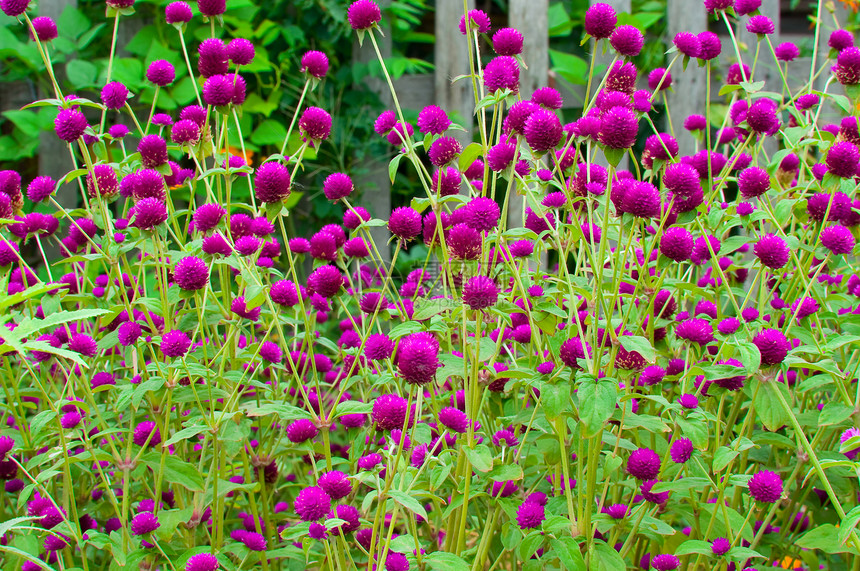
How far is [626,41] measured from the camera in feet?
4.90

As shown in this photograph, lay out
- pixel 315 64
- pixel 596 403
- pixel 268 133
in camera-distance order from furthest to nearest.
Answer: pixel 268 133 < pixel 315 64 < pixel 596 403

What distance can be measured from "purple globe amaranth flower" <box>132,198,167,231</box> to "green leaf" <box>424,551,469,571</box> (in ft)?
2.73

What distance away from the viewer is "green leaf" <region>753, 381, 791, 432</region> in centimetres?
125

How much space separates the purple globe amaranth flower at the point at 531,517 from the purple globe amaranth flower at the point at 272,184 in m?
0.75

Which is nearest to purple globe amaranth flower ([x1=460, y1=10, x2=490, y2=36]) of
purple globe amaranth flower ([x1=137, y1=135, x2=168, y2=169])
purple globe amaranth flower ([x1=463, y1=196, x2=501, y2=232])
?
purple globe amaranth flower ([x1=463, y1=196, x2=501, y2=232])

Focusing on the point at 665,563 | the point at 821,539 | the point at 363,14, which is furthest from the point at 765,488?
the point at 363,14

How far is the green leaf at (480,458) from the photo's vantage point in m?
1.17

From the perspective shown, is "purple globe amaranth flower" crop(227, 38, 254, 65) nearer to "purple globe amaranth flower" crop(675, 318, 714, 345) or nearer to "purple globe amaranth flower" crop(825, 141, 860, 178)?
"purple globe amaranth flower" crop(675, 318, 714, 345)

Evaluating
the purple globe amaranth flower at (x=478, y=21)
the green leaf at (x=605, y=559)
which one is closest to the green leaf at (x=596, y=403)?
the green leaf at (x=605, y=559)

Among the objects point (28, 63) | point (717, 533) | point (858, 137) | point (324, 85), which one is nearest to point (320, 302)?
point (717, 533)

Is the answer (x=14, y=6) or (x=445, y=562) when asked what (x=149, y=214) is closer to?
(x=14, y=6)

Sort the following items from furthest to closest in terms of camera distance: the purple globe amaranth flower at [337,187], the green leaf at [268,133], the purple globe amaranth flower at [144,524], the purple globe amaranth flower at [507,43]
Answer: the green leaf at [268,133] < the purple globe amaranth flower at [337,187] < the purple globe amaranth flower at [507,43] < the purple globe amaranth flower at [144,524]

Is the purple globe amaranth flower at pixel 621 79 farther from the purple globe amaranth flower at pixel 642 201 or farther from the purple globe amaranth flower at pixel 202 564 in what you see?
the purple globe amaranth flower at pixel 202 564

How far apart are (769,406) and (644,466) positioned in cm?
24
